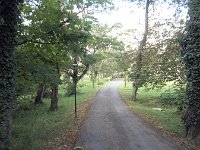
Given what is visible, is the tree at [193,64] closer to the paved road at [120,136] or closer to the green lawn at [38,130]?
the paved road at [120,136]

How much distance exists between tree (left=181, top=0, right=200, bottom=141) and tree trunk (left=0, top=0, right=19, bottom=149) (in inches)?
318

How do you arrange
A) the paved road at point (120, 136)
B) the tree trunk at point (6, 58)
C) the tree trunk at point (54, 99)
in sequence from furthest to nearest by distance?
the tree trunk at point (54, 99) → the paved road at point (120, 136) → the tree trunk at point (6, 58)

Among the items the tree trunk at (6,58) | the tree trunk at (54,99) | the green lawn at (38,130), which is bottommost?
the green lawn at (38,130)

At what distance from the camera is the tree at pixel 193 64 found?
1441 centimetres

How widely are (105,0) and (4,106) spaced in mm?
7953

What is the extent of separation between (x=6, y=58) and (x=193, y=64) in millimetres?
8562

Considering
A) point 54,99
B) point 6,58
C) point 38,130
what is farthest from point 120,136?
point 54,99

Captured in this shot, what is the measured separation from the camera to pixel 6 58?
10.4 m

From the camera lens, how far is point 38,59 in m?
15.1

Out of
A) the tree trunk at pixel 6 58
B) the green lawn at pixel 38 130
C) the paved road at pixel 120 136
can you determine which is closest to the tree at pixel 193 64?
the paved road at pixel 120 136

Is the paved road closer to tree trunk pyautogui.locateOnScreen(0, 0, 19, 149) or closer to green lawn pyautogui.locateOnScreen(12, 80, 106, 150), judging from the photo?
green lawn pyautogui.locateOnScreen(12, 80, 106, 150)

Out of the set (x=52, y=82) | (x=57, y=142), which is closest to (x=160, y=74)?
(x=52, y=82)

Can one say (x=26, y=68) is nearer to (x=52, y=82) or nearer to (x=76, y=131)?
(x=52, y=82)

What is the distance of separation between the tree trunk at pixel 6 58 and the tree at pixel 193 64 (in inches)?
318
